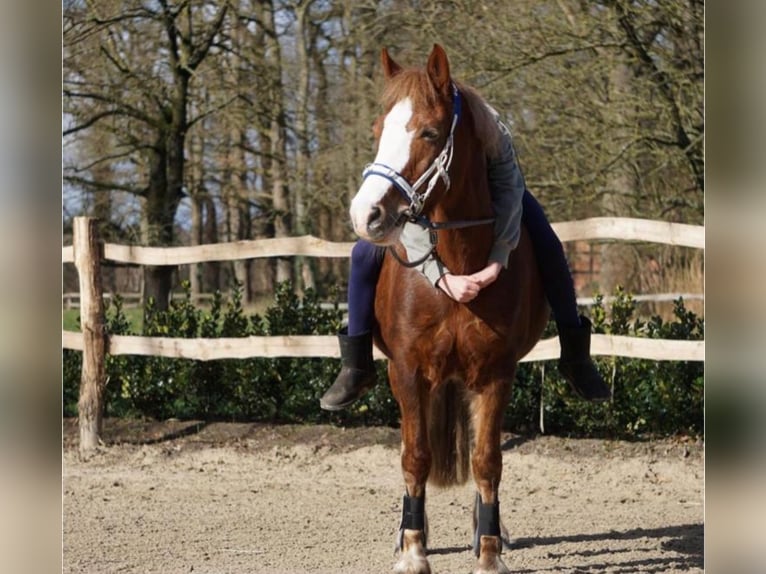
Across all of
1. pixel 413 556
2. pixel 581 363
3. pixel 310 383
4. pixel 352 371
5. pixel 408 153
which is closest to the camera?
pixel 408 153

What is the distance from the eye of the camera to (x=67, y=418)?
766cm

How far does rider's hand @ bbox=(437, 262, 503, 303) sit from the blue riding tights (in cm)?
49

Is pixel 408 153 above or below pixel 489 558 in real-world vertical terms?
above

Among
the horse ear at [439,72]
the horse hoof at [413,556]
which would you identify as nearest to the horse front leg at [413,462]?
the horse hoof at [413,556]

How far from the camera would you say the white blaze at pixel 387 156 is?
310cm

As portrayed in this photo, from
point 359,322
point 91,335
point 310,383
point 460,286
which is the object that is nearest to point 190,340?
point 91,335

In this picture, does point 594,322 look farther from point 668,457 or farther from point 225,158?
point 225,158

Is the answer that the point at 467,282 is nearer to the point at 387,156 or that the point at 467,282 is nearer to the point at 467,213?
the point at 467,213

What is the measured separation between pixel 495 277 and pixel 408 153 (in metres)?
0.57

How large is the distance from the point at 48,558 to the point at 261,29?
23.4 feet

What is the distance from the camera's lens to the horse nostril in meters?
3.11

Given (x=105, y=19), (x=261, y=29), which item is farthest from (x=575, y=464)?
(x=105, y=19)

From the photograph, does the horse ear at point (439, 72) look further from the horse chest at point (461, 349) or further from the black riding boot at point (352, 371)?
the black riding boot at point (352, 371)

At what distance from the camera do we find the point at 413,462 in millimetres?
3816
